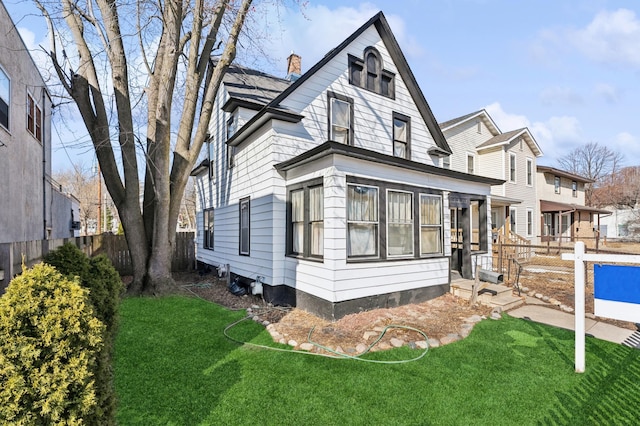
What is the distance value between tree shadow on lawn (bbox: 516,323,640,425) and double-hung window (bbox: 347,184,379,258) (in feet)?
11.5

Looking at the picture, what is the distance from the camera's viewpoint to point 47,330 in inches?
81.8

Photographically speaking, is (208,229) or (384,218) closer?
(384,218)

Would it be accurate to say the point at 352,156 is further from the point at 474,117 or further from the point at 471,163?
the point at 474,117

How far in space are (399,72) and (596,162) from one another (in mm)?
49594

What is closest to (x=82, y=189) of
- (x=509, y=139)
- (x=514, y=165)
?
(x=509, y=139)

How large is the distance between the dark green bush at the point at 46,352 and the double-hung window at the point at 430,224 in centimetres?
705

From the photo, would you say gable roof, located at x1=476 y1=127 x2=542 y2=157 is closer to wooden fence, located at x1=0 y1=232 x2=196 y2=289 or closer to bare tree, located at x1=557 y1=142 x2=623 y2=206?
wooden fence, located at x1=0 y1=232 x2=196 y2=289

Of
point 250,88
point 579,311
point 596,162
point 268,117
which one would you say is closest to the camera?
point 579,311

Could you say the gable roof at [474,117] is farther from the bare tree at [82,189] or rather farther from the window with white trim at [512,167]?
the bare tree at [82,189]

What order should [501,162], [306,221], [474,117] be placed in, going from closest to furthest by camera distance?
1. [306,221]
2. [501,162]
3. [474,117]

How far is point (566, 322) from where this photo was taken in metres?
6.19

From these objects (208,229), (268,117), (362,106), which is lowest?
(208,229)

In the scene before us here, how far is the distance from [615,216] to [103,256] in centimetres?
5223

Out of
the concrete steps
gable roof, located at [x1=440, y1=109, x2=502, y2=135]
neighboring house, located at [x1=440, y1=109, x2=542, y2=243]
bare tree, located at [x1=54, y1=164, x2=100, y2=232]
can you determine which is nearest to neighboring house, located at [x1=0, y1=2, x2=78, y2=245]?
the concrete steps
